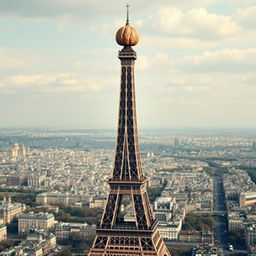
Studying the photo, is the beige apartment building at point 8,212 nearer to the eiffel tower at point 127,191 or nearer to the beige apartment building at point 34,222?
the beige apartment building at point 34,222

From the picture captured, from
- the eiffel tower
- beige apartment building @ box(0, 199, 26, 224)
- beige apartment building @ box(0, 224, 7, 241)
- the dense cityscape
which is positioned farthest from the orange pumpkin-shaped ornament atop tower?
beige apartment building @ box(0, 199, 26, 224)

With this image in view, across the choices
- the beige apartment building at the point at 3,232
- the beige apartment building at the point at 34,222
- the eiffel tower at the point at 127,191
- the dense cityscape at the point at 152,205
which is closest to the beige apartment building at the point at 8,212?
the dense cityscape at the point at 152,205

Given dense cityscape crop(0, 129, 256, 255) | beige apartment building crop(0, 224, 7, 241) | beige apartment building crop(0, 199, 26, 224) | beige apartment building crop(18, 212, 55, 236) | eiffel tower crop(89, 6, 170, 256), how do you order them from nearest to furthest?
1. eiffel tower crop(89, 6, 170, 256)
2. dense cityscape crop(0, 129, 256, 255)
3. beige apartment building crop(0, 224, 7, 241)
4. beige apartment building crop(18, 212, 55, 236)
5. beige apartment building crop(0, 199, 26, 224)

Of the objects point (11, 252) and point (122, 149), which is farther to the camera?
point (11, 252)

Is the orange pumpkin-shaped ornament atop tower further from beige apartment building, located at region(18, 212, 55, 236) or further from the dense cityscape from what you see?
beige apartment building, located at region(18, 212, 55, 236)

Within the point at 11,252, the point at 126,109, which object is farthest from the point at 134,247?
the point at 11,252

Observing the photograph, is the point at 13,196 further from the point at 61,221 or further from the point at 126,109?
the point at 126,109

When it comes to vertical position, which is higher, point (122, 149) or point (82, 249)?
point (122, 149)
